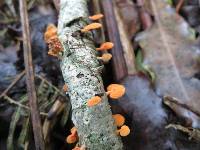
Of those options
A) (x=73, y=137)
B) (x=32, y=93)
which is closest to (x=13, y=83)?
(x=32, y=93)

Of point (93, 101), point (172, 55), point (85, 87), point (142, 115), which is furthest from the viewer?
point (172, 55)

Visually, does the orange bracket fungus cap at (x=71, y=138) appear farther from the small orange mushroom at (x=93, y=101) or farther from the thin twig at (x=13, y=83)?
the thin twig at (x=13, y=83)

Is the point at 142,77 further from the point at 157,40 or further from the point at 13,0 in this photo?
the point at 13,0

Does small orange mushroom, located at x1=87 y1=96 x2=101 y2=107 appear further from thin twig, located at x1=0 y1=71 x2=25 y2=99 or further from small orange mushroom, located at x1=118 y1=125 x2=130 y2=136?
thin twig, located at x1=0 y1=71 x2=25 y2=99

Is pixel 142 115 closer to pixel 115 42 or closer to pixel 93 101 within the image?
pixel 93 101

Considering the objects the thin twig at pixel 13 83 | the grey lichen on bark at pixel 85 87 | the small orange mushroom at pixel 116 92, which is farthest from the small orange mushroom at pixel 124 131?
the thin twig at pixel 13 83
